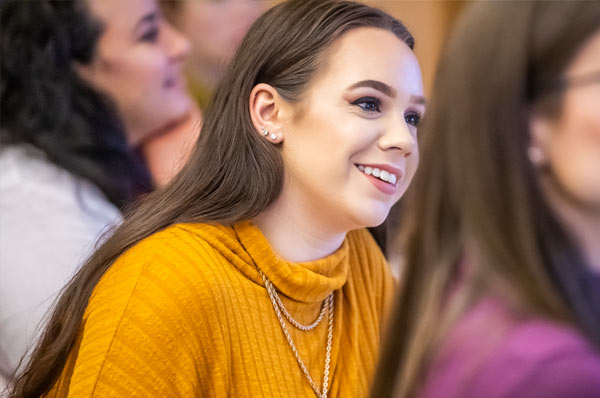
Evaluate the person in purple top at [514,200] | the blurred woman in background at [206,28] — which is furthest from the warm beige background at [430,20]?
the person in purple top at [514,200]

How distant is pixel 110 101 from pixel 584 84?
2.04 meters

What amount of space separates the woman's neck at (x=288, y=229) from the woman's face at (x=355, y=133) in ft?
0.07

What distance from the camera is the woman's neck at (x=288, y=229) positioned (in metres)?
1.52

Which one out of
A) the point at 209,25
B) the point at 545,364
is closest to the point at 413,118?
the point at 545,364

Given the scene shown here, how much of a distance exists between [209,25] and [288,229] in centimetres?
187

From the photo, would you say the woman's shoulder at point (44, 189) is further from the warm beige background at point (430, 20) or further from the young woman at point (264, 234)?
the warm beige background at point (430, 20)

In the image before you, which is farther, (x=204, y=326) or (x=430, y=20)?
(x=430, y=20)

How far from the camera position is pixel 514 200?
0.81 metres

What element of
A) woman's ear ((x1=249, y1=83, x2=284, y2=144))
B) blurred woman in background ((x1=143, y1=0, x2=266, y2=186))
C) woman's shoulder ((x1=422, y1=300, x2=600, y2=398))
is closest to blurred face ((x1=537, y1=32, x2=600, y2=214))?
woman's shoulder ((x1=422, y1=300, x2=600, y2=398))

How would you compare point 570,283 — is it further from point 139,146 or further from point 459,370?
point 139,146

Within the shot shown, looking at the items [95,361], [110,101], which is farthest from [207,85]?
[95,361]

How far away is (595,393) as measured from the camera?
29.3 inches

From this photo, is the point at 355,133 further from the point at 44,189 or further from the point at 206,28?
the point at 206,28

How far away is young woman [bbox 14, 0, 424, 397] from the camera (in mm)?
1369
